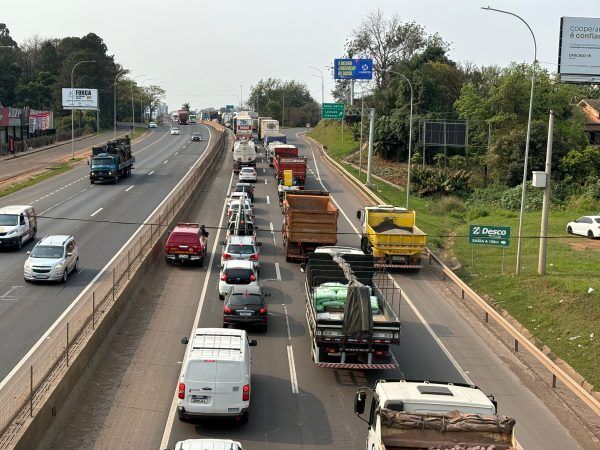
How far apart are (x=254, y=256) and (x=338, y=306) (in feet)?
34.9

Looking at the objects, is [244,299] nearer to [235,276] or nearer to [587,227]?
[235,276]

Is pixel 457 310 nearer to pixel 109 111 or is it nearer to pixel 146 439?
pixel 146 439

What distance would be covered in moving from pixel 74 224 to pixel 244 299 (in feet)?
66.9

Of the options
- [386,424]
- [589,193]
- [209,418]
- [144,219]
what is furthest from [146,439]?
[589,193]

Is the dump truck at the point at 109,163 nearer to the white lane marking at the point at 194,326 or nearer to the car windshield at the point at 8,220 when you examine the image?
the white lane marking at the point at 194,326

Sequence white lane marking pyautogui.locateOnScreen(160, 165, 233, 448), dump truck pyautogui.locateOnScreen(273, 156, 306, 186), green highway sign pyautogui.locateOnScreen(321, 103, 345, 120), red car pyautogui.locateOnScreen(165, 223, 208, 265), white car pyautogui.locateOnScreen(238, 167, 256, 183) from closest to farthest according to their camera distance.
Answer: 1. white lane marking pyautogui.locateOnScreen(160, 165, 233, 448)
2. red car pyautogui.locateOnScreen(165, 223, 208, 265)
3. dump truck pyautogui.locateOnScreen(273, 156, 306, 186)
4. white car pyautogui.locateOnScreen(238, 167, 256, 183)
5. green highway sign pyautogui.locateOnScreen(321, 103, 345, 120)

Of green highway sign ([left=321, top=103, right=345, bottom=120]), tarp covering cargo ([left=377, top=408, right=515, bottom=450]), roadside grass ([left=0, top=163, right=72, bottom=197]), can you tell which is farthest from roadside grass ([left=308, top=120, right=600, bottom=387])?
roadside grass ([left=0, top=163, right=72, bottom=197])

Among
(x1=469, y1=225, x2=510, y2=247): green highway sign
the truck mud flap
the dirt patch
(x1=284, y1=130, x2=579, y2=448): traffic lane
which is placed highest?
(x1=469, y1=225, x2=510, y2=247): green highway sign

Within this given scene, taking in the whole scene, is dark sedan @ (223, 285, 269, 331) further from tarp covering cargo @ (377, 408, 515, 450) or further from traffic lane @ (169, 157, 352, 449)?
tarp covering cargo @ (377, 408, 515, 450)

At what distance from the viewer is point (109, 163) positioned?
191ft

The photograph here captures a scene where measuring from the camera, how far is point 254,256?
32.0 m

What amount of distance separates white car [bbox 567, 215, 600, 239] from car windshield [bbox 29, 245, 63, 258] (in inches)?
1125

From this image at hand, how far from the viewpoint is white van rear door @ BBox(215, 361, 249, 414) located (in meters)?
16.4

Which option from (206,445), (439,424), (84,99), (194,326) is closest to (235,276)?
(194,326)
